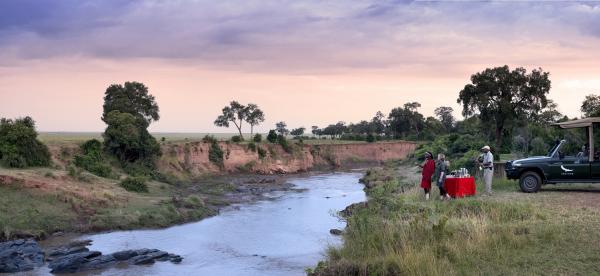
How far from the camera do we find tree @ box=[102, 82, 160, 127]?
68.8 m

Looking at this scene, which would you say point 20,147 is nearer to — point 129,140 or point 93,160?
point 93,160

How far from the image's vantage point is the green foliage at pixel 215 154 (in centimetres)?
6850

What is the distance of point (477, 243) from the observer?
1302 cm

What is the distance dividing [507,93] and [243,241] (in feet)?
96.8

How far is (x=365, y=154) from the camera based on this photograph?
9631cm

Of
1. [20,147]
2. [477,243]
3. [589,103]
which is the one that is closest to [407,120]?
[589,103]

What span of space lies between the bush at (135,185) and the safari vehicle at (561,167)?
25008mm

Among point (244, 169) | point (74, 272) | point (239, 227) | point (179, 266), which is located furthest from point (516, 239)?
point (244, 169)

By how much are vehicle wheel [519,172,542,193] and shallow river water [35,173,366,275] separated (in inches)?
292

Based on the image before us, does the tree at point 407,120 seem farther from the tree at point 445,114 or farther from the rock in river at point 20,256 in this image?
the rock in river at point 20,256

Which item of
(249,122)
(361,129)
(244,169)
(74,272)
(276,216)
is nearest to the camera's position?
(74,272)

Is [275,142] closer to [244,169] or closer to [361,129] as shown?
[244,169]

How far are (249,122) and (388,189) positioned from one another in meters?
84.1

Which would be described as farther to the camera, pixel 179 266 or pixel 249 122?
pixel 249 122
